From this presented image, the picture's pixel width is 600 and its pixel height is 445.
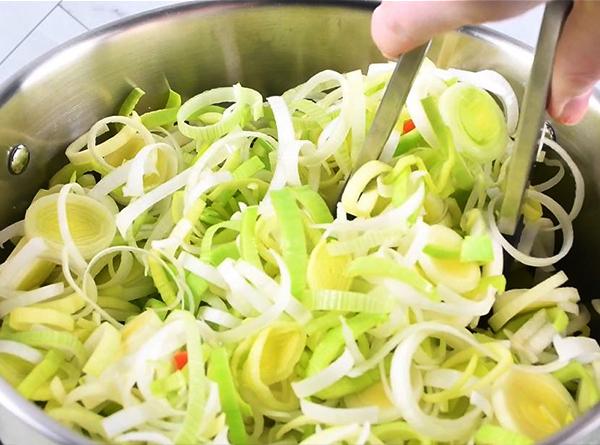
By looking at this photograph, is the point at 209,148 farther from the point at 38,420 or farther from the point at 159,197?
the point at 38,420

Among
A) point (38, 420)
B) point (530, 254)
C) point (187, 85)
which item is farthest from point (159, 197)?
point (530, 254)

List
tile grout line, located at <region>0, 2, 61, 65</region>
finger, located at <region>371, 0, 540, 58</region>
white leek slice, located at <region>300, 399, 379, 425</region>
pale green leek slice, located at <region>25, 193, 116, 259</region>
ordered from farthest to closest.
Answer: tile grout line, located at <region>0, 2, 61, 65</region>, pale green leek slice, located at <region>25, 193, 116, 259</region>, white leek slice, located at <region>300, 399, 379, 425</region>, finger, located at <region>371, 0, 540, 58</region>

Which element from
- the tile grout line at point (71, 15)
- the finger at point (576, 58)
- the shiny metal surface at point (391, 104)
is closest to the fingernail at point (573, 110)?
the finger at point (576, 58)

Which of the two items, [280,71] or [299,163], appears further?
[280,71]

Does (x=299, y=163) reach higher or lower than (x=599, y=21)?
lower

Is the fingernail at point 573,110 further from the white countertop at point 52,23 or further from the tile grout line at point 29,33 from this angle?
the tile grout line at point 29,33

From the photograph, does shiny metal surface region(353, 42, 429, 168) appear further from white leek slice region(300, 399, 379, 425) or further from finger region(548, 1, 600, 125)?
white leek slice region(300, 399, 379, 425)

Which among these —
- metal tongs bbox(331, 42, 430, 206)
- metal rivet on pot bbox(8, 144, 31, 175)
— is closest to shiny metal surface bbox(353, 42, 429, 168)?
metal tongs bbox(331, 42, 430, 206)
